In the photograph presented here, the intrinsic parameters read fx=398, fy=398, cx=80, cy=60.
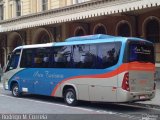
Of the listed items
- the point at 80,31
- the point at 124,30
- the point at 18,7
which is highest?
the point at 18,7

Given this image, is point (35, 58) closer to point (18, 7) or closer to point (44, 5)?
point (44, 5)

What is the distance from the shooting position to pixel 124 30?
27.2 metres

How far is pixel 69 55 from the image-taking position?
16234mm

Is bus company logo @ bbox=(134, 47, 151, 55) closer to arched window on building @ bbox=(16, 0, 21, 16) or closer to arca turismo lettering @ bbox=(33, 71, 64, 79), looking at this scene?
arca turismo lettering @ bbox=(33, 71, 64, 79)

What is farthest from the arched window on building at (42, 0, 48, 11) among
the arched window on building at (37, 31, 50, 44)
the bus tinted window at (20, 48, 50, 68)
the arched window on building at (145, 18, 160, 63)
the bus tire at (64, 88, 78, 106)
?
the bus tire at (64, 88, 78, 106)

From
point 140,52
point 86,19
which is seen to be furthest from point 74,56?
point 86,19

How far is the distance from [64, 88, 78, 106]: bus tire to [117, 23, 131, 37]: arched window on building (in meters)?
11.7

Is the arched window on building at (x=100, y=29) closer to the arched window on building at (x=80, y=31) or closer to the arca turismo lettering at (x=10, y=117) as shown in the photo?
the arched window on building at (x=80, y=31)

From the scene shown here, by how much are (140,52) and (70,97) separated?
11.4 feet

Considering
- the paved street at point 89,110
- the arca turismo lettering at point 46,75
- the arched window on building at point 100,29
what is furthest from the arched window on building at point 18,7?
the paved street at point 89,110

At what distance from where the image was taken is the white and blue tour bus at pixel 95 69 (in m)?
14.1

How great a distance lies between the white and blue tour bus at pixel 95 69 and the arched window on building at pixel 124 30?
10.1m

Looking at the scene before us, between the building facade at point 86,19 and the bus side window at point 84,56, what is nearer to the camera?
the bus side window at point 84,56

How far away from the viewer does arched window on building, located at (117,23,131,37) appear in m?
26.9
